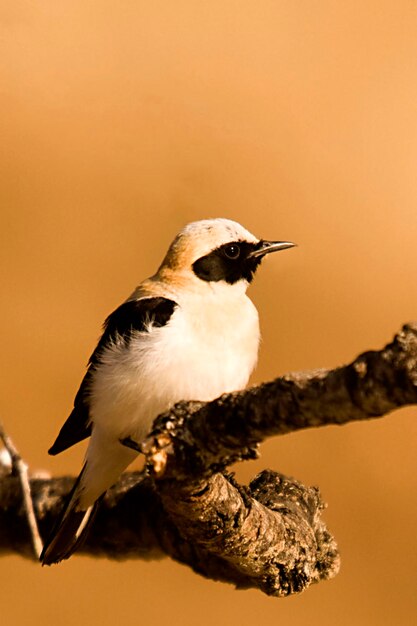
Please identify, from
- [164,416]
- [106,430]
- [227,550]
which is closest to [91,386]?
[106,430]

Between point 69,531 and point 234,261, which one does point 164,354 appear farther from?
point 69,531

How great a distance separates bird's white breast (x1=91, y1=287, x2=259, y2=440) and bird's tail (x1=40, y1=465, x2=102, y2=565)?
0.26 metres

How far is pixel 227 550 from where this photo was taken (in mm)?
2049

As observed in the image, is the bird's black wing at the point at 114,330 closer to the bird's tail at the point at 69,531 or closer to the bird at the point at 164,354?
the bird at the point at 164,354

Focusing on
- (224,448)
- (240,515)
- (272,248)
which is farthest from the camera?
(272,248)

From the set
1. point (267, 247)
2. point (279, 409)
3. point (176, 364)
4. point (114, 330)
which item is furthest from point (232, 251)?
point (279, 409)

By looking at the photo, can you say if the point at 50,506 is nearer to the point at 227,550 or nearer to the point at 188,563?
the point at 188,563

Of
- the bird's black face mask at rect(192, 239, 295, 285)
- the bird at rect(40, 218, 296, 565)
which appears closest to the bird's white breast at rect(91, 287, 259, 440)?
the bird at rect(40, 218, 296, 565)

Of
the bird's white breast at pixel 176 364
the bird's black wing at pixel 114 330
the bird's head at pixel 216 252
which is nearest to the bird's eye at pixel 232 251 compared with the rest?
the bird's head at pixel 216 252

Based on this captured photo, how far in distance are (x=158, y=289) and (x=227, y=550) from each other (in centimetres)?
107

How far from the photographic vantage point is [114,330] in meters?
2.90

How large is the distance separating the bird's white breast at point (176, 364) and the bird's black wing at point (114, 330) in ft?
0.11

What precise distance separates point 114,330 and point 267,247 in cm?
62

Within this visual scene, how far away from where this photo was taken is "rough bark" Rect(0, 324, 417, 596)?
4.06 ft
